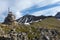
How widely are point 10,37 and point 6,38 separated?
6973mm

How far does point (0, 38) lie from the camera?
7525 inches

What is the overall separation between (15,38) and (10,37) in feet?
14.6

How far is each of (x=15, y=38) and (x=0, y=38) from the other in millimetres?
12916

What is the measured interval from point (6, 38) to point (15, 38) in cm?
944

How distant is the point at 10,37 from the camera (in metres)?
193

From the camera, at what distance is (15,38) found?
192875mm

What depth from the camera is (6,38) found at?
186750mm

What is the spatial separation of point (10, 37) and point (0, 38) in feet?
28.5
